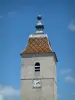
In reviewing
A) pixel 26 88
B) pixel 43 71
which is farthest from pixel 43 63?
pixel 26 88

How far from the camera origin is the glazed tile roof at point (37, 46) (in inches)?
1181

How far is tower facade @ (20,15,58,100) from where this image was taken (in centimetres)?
2894

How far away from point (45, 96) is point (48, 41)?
208 inches

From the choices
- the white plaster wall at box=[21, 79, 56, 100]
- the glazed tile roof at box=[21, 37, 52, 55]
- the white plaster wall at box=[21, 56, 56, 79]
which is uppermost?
the glazed tile roof at box=[21, 37, 52, 55]

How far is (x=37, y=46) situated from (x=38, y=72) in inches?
97.5

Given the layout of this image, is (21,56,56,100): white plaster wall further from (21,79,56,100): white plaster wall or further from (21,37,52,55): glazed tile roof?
(21,37,52,55): glazed tile roof

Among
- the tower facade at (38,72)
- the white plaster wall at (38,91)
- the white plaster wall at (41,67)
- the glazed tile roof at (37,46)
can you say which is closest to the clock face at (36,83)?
the tower facade at (38,72)

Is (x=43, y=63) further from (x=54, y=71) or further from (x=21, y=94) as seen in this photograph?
(x=21, y=94)

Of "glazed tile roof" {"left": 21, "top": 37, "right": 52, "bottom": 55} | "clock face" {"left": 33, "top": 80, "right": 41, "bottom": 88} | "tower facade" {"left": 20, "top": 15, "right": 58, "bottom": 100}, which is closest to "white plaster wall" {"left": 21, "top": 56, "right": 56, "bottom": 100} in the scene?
"tower facade" {"left": 20, "top": 15, "right": 58, "bottom": 100}

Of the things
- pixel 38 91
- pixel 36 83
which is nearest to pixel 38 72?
pixel 36 83

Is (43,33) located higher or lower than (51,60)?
higher

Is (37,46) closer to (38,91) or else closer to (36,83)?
(36,83)

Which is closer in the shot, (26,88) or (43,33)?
(26,88)

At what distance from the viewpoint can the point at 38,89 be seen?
1145 inches
